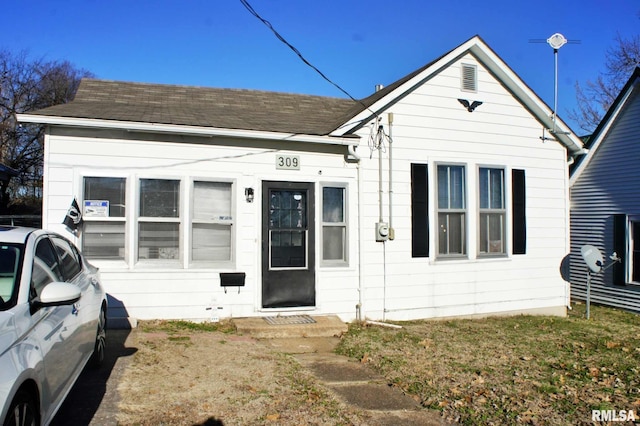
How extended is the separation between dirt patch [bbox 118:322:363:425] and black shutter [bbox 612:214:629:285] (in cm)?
974

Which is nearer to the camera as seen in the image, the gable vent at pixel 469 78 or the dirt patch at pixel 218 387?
the dirt patch at pixel 218 387

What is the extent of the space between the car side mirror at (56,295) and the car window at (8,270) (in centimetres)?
18

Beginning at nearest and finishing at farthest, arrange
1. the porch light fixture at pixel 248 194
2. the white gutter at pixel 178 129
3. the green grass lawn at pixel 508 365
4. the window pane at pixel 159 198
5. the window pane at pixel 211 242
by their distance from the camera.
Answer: the green grass lawn at pixel 508 365 → the white gutter at pixel 178 129 → the window pane at pixel 159 198 → the window pane at pixel 211 242 → the porch light fixture at pixel 248 194

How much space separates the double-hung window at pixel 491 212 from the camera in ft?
33.3

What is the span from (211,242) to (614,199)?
1015 centimetres

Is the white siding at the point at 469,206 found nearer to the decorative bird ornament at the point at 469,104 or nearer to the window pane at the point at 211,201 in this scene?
the decorative bird ornament at the point at 469,104

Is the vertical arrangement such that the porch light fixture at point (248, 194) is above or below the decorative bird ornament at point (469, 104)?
below

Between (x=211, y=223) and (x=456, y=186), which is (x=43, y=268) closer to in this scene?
(x=211, y=223)

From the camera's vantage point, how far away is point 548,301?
10.7 meters

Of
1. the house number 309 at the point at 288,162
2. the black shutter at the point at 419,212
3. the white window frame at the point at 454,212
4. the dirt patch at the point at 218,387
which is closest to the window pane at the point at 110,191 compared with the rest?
the dirt patch at the point at 218,387

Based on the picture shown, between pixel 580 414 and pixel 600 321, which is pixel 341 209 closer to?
pixel 580 414

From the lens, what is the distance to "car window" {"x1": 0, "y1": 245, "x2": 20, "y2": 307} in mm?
3291

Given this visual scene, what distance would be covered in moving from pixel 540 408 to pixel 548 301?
6.52 metres

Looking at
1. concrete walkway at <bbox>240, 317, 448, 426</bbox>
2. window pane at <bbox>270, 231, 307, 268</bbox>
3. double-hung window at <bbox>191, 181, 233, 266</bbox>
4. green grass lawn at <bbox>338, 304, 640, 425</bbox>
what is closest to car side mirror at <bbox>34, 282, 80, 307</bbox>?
concrete walkway at <bbox>240, 317, 448, 426</bbox>
